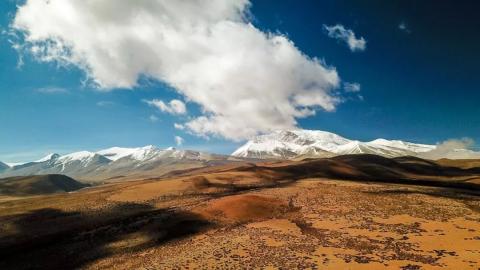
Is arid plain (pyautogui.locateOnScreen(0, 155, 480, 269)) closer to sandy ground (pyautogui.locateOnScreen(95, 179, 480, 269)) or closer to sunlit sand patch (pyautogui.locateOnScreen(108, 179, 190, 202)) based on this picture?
sandy ground (pyautogui.locateOnScreen(95, 179, 480, 269))

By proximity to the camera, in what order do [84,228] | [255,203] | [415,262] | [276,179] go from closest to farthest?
[415,262]
[84,228]
[255,203]
[276,179]

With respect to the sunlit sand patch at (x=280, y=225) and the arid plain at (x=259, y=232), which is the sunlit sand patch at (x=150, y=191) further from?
the sunlit sand patch at (x=280, y=225)

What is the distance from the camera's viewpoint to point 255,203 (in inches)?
2470

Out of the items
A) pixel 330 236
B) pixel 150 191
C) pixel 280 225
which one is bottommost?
pixel 330 236

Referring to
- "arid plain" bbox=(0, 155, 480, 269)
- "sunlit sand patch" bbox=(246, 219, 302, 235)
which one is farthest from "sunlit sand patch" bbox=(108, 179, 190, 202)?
"sunlit sand patch" bbox=(246, 219, 302, 235)

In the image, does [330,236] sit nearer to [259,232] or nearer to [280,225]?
[280,225]

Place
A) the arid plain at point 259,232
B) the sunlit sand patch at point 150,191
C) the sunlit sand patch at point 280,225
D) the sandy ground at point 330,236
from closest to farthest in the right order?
the sandy ground at point 330,236, the arid plain at point 259,232, the sunlit sand patch at point 280,225, the sunlit sand patch at point 150,191

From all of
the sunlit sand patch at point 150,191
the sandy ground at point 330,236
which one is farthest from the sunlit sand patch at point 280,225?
the sunlit sand patch at point 150,191

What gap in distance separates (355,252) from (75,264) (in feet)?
102

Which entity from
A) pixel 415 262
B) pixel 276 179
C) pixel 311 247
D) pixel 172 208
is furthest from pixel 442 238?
pixel 276 179

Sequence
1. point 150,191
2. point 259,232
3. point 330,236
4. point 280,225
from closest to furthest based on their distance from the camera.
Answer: point 330,236 → point 259,232 → point 280,225 → point 150,191

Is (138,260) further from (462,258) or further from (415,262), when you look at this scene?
(462,258)

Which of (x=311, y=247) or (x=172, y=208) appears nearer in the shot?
(x=311, y=247)

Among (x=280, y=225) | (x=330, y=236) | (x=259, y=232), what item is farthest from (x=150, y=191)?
(x=330, y=236)
